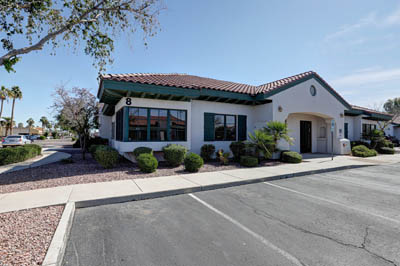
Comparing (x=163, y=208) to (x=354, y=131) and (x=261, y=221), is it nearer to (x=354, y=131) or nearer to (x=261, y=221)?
(x=261, y=221)

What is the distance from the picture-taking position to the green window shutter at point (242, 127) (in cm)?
1305

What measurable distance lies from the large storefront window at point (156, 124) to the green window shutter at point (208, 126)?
1.65 m

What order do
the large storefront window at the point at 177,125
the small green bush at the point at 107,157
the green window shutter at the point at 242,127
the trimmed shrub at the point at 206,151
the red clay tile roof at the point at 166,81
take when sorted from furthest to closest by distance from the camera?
the green window shutter at the point at 242,127 → the trimmed shrub at the point at 206,151 → the large storefront window at the point at 177,125 → the red clay tile roof at the point at 166,81 → the small green bush at the point at 107,157

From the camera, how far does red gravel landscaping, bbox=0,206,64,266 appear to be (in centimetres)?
262

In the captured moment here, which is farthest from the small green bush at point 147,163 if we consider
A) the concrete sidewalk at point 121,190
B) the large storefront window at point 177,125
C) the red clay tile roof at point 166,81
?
the red clay tile roof at point 166,81

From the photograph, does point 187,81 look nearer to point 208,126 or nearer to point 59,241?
point 208,126

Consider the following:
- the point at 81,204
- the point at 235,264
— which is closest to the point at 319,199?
the point at 235,264

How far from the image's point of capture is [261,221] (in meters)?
A: 4.09

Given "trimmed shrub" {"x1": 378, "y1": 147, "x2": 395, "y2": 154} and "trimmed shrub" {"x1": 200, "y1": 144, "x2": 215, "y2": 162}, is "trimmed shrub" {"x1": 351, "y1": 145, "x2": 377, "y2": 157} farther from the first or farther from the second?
"trimmed shrub" {"x1": 200, "y1": 144, "x2": 215, "y2": 162}

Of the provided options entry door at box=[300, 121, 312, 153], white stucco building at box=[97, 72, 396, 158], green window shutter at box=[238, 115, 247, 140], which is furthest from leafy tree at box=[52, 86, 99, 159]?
entry door at box=[300, 121, 312, 153]

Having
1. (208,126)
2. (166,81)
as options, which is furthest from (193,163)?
(166,81)

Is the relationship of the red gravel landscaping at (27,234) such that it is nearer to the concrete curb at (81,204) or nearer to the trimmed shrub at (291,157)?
the concrete curb at (81,204)

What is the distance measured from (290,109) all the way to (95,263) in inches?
527

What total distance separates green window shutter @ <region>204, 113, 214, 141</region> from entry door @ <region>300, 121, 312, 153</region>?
870 cm
